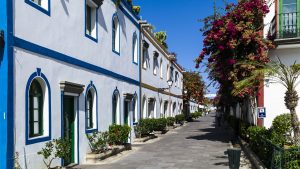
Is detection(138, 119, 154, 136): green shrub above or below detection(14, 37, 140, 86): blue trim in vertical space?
below

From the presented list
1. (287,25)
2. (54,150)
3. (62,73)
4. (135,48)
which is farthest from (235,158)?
(135,48)

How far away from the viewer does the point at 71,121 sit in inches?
469

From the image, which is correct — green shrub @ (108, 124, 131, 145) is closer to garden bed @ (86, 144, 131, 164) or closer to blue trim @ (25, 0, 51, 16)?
garden bed @ (86, 144, 131, 164)

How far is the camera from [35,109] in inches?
370

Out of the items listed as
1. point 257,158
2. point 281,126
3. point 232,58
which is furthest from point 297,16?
point 257,158

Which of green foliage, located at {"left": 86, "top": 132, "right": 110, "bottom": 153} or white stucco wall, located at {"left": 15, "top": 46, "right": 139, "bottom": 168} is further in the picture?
green foliage, located at {"left": 86, "top": 132, "right": 110, "bottom": 153}

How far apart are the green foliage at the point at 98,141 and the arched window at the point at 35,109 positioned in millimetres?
3362

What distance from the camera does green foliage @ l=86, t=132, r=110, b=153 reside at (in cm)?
1308

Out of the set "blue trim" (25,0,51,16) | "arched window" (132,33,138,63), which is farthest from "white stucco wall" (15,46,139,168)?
"arched window" (132,33,138,63)

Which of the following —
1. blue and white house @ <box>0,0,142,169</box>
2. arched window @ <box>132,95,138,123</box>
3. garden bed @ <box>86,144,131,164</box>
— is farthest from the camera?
arched window @ <box>132,95,138,123</box>

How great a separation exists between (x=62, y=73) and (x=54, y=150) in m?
2.32

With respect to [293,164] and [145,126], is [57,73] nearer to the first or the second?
[293,164]

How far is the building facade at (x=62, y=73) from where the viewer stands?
26.5 ft

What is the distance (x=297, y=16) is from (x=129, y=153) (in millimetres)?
9227
